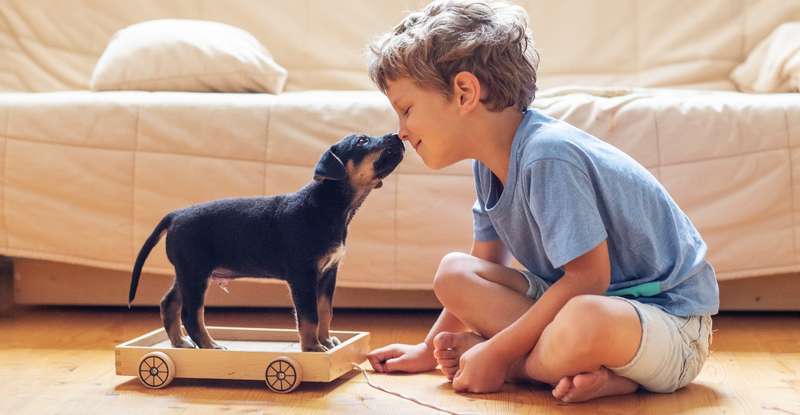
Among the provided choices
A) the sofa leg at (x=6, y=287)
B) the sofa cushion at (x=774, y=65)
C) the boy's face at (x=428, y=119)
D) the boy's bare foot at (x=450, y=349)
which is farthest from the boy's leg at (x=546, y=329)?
the sofa leg at (x=6, y=287)

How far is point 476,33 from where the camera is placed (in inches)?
51.7

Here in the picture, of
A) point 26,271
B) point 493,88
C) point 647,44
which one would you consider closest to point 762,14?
point 647,44

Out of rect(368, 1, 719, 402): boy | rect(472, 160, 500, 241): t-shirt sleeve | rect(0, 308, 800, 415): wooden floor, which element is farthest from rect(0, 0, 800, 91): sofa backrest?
rect(368, 1, 719, 402): boy

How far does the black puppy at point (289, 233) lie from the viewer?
1.31 metres

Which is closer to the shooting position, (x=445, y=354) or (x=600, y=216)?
(x=600, y=216)

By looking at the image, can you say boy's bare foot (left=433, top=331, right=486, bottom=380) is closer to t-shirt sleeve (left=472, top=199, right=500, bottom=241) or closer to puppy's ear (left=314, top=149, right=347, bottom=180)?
t-shirt sleeve (left=472, top=199, right=500, bottom=241)

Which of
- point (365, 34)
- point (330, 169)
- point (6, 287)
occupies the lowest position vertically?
point (6, 287)

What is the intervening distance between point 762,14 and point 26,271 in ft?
6.20

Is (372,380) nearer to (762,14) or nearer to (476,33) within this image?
(476,33)

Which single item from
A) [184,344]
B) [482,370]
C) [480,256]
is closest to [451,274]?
[480,256]

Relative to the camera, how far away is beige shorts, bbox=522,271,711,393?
1.24 m

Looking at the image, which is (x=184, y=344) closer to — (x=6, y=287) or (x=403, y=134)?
(x=403, y=134)

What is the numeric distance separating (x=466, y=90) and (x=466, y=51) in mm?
54

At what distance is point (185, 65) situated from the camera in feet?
6.72
